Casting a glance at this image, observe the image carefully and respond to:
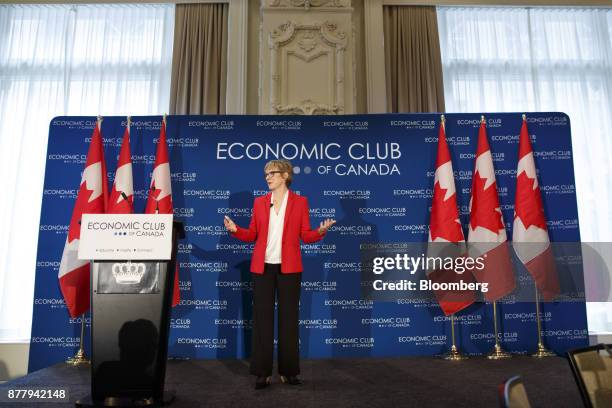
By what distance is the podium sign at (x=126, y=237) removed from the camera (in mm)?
2547

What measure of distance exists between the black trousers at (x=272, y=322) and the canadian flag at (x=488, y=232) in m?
1.82

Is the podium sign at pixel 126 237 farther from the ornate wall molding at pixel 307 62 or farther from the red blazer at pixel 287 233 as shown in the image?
the ornate wall molding at pixel 307 62

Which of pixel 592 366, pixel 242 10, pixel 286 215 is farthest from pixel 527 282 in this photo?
pixel 242 10

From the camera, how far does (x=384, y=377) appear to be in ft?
10.9

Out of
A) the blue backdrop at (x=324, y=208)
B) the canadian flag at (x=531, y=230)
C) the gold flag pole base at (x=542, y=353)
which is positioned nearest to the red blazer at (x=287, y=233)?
the blue backdrop at (x=324, y=208)

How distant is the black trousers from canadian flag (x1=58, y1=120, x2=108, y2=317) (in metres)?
1.70

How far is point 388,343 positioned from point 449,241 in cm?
106

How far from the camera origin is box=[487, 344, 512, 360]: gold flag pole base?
399 centimetres

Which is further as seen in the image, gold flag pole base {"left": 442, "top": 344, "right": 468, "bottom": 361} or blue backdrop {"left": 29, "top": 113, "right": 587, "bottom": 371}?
blue backdrop {"left": 29, "top": 113, "right": 587, "bottom": 371}

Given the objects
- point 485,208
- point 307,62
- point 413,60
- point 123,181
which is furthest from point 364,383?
point 413,60

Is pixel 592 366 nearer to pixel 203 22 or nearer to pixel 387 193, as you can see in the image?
pixel 387 193

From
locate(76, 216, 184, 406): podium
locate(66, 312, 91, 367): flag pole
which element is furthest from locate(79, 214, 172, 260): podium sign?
locate(66, 312, 91, 367): flag pole

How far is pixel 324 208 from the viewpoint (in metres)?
4.39

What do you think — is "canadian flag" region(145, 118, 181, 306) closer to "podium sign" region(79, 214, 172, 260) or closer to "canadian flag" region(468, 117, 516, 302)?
"podium sign" region(79, 214, 172, 260)
